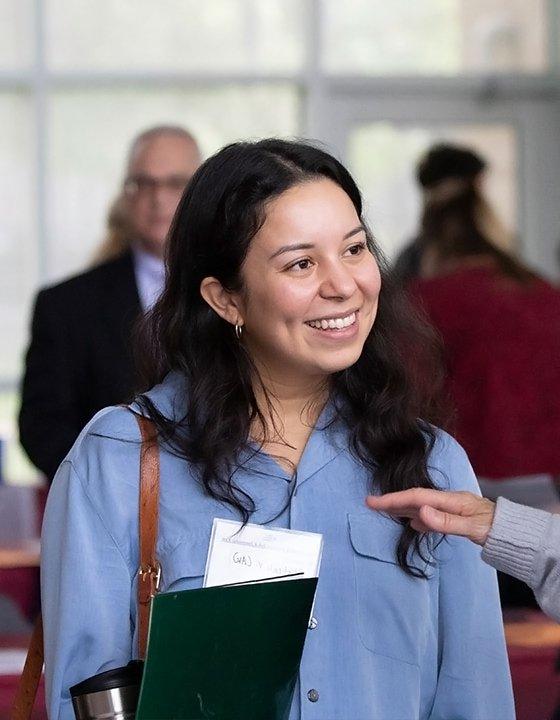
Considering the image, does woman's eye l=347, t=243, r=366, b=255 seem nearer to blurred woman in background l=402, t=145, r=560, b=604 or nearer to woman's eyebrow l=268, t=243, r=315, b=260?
woman's eyebrow l=268, t=243, r=315, b=260

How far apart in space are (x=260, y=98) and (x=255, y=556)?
23.2ft

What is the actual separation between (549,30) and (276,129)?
1.91m

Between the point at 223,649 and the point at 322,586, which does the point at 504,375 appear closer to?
the point at 322,586

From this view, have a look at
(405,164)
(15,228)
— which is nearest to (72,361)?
(15,228)

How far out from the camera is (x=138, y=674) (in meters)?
1.90

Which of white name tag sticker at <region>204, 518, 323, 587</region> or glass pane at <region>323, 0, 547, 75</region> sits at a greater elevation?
glass pane at <region>323, 0, 547, 75</region>

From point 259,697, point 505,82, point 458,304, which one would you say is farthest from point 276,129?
point 259,697

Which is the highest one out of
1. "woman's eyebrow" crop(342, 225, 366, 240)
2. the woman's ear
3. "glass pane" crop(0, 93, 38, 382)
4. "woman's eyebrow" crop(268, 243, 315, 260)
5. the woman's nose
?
"woman's eyebrow" crop(342, 225, 366, 240)

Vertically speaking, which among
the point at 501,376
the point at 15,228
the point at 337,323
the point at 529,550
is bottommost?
the point at 15,228

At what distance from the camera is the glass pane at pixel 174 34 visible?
8.53 m

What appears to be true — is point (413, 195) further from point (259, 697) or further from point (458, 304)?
point (259, 697)

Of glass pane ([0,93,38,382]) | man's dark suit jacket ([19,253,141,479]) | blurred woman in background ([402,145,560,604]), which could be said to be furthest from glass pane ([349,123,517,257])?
blurred woman in background ([402,145,560,604])

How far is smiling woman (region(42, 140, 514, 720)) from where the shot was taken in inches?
79.6

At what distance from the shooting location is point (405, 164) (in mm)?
8859
